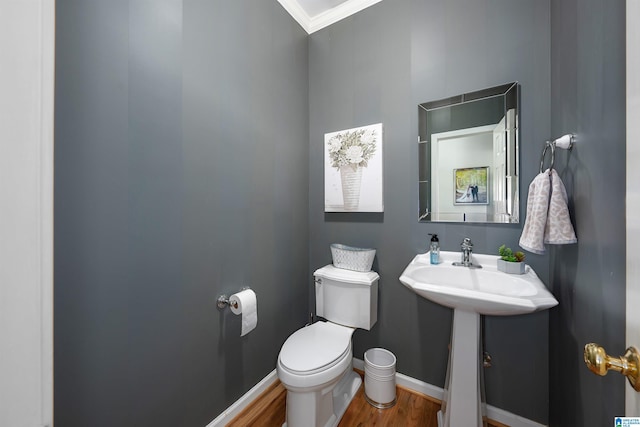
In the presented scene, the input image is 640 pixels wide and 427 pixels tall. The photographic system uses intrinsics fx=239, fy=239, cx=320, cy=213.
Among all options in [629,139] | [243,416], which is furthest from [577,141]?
[243,416]

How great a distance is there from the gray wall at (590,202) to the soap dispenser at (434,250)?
0.51 meters

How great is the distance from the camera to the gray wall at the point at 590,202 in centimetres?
62

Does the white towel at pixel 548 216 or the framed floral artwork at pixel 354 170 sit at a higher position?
the framed floral artwork at pixel 354 170

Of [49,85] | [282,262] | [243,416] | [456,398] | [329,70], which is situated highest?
[329,70]

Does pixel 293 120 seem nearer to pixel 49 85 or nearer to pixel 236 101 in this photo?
pixel 236 101

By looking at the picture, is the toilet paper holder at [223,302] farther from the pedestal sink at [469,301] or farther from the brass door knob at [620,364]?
the brass door knob at [620,364]

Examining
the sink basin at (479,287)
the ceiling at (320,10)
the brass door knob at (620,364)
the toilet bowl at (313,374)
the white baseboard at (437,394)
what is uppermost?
the ceiling at (320,10)

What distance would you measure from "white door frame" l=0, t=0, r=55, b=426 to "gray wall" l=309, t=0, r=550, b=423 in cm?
152

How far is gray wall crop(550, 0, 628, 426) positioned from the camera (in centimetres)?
62

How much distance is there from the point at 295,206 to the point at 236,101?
2.60ft

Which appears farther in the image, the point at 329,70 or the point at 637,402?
the point at 329,70

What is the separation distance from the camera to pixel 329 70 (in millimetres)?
1833

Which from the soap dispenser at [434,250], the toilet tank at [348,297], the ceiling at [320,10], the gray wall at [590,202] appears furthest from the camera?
the ceiling at [320,10]

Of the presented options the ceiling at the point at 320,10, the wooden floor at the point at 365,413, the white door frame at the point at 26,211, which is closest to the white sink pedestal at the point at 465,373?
the wooden floor at the point at 365,413
